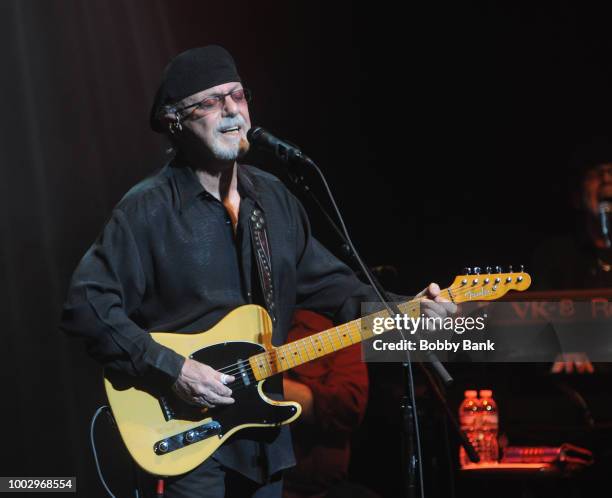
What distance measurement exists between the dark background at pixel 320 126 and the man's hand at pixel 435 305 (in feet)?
6.72

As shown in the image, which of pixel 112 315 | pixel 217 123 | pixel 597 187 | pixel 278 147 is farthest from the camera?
pixel 597 187

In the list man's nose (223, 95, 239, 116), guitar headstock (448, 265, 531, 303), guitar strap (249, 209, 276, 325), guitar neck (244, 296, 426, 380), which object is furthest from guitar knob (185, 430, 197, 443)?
man's nose (223, 95, 239, 116)

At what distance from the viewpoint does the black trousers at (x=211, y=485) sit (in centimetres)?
275

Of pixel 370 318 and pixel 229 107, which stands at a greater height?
pixel 229 107

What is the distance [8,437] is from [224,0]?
2.76 meters

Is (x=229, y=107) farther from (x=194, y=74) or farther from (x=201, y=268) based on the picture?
(x=201, y=268)

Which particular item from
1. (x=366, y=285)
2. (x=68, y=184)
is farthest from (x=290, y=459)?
(x=68, y=184)

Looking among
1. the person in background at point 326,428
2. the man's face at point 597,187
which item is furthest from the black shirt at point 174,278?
the man's face at point 597,187

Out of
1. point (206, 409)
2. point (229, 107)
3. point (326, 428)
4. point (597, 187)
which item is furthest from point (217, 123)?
point (597, 187)

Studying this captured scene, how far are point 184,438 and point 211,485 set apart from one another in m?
0.18

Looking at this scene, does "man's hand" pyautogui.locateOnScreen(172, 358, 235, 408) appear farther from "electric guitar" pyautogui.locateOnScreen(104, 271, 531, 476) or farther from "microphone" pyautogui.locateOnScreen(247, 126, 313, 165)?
"microphone" pyautogui.locateOnScreen(247, 126, 313, 165)

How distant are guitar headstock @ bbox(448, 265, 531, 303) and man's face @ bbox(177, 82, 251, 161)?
3.00 feet

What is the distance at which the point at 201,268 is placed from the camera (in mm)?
2895

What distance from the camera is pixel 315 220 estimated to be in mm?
4910
